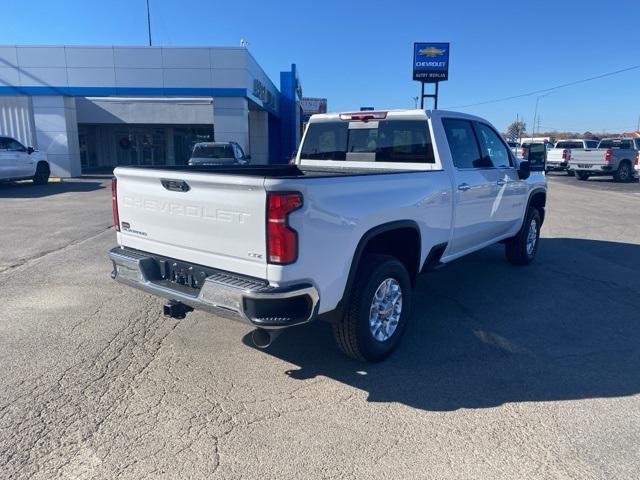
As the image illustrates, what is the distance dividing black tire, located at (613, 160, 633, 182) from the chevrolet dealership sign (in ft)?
34.1

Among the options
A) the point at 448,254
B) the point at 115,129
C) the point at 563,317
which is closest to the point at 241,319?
the point at 448,254

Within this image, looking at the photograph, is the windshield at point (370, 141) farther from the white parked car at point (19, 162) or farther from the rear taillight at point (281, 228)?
the white parked car at point (19, 162)

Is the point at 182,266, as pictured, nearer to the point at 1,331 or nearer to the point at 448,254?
the point at 1,331

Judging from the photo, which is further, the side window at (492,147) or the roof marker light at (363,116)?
the side window at (492,147)

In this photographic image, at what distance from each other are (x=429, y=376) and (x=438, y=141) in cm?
227

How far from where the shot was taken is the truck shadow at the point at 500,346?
11.9 ft

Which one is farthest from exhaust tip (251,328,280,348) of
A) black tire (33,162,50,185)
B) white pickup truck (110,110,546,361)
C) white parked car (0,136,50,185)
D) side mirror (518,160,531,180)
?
black tire (33,162,50,185)

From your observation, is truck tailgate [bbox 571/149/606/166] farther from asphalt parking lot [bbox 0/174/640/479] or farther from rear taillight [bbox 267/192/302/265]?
rear taillight [bbox 267/192/302/265]

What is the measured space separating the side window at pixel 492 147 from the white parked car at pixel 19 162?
644 inches

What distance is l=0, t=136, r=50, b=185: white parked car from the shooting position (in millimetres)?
16516

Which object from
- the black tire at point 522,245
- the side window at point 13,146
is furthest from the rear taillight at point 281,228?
the side window at point 13,146

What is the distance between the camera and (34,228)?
987 cm

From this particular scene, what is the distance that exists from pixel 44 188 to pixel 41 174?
1.22 m

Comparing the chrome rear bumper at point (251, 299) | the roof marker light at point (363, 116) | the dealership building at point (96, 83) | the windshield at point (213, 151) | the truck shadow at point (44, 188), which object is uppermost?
the dealership building at point (96, 83)
